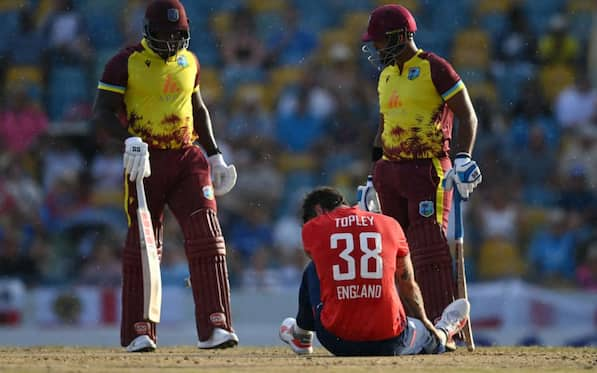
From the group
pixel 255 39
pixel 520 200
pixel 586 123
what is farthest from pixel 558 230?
pixel 255 39

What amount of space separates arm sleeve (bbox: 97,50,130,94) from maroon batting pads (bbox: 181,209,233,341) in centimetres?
99

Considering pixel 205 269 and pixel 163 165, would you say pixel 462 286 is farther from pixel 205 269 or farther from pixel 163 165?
pixel 163 165

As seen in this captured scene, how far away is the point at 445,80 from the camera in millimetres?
8781

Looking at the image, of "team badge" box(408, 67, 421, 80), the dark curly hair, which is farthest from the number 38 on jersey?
"team badge" box(408, 67, 421, 80)

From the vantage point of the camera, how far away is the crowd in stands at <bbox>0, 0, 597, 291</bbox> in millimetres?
14906

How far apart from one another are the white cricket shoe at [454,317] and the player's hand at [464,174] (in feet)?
2.52

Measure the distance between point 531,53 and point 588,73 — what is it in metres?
0.81

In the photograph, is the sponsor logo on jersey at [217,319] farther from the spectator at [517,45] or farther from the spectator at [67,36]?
the spectator at [67,36]

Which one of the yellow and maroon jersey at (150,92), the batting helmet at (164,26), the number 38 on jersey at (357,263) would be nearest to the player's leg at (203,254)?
the yellow and maroon jersey at (150,92)

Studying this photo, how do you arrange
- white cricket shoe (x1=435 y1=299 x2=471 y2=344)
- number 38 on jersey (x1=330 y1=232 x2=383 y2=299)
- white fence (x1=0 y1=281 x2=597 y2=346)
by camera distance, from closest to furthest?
number 38 on jersey (x1=330 y1=232 x2=383 y2=299) → white cricket shoe (x1=435 y1=299 x2=471 y2=344) → white fence (x1=0 y1=281 x2=597 y2=346)

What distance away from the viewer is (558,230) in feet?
47.9

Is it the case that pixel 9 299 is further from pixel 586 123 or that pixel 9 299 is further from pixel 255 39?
pixel 586 123

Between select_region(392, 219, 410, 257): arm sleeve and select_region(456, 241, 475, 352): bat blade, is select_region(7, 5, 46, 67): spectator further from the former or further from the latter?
select_region(392, 219, 410, 257): arm sleeve

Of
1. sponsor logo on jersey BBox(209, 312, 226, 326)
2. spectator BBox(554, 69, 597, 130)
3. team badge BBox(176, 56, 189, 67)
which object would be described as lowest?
sponsor logo on jersey BBox(209, 312, 226, 326)
